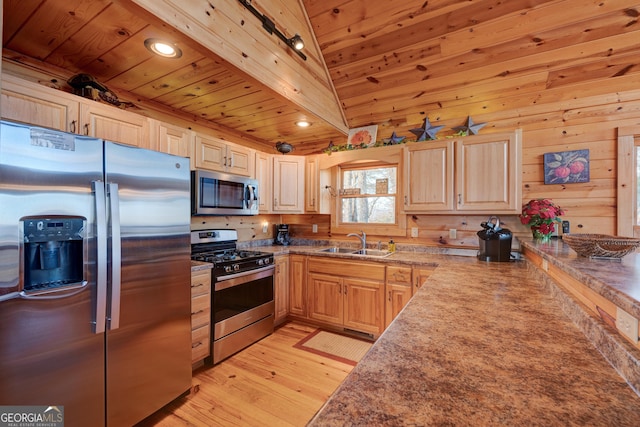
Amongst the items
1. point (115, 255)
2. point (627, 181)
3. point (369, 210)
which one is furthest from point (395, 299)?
point (115, 255)

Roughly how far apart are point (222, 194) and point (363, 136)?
73.1 inches

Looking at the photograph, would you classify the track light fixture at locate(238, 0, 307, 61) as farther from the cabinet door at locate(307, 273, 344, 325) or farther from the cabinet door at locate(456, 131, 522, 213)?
the cabinet door at locate(307, 273, 344, 325)

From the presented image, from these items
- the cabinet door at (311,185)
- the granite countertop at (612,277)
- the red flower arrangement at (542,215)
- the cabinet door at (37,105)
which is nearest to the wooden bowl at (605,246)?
the granite countertop at (612,277)

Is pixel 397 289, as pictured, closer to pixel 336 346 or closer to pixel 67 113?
pixel 336 346

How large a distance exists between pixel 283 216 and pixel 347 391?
3510 mm

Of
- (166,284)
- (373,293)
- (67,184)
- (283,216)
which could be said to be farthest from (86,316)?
(283,216)

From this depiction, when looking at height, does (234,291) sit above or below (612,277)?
below

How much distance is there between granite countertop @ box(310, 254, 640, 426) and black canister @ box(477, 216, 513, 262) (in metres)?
1.28

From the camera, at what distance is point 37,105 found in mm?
1605

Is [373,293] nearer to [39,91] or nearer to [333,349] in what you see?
[333,349]

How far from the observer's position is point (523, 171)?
2.72 m

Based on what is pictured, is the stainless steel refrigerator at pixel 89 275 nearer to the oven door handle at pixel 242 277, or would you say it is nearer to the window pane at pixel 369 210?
the oven door handle at pixel 242 277

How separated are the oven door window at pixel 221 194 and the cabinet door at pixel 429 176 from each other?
5.93 ft

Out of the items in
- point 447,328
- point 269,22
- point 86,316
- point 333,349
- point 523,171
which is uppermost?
point 269,22
